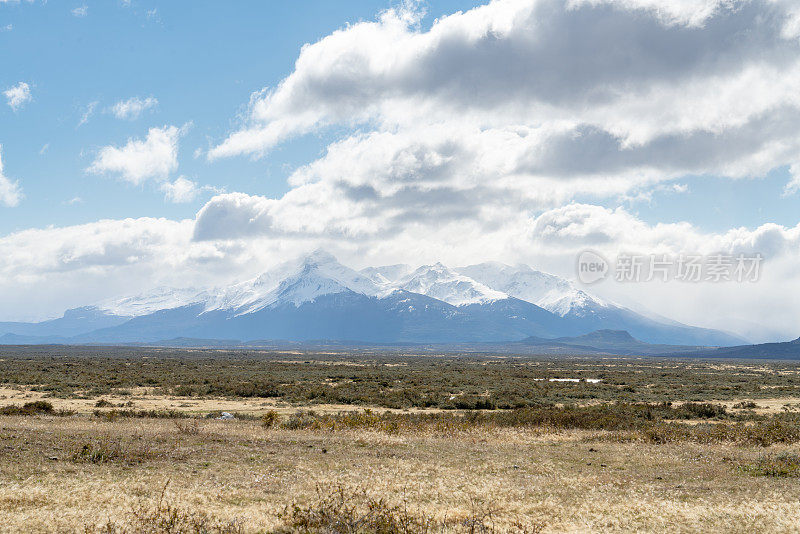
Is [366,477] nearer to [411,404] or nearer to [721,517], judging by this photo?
[721,517]

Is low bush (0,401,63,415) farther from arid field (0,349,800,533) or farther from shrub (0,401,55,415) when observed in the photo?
arid field (0,349,800,533)

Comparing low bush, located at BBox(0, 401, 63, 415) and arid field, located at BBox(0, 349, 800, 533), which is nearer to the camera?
arid field, located at BBox(0, 349, 800, 533)

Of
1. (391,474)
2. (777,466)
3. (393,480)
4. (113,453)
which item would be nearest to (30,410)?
(113,453)

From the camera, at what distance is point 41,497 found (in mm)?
13016

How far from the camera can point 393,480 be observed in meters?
16.1

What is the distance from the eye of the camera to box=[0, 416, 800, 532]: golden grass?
497 inches

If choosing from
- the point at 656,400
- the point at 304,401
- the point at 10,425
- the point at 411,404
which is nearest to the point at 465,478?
the point at 10,425

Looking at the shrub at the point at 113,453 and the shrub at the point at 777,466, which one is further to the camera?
the shrub at the point at 777,466

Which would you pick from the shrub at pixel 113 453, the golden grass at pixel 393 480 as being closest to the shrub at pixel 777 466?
the golden grass at pixel 393 480

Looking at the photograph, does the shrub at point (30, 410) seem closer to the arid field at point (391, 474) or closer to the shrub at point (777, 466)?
the arid field at point (391, 474)

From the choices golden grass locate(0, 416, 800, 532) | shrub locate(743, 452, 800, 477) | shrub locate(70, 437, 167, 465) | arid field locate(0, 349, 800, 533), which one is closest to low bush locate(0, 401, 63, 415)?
arid field locate(0, 349, 800, 533)

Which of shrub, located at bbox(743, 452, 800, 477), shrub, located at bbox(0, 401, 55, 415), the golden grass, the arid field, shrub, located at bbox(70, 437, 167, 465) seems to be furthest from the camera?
shrub, located at bbox(0, 401, 55, 415)

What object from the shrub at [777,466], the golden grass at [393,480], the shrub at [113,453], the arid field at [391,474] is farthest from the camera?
the shrub at [777,466]

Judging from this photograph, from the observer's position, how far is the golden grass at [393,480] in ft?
41.4
